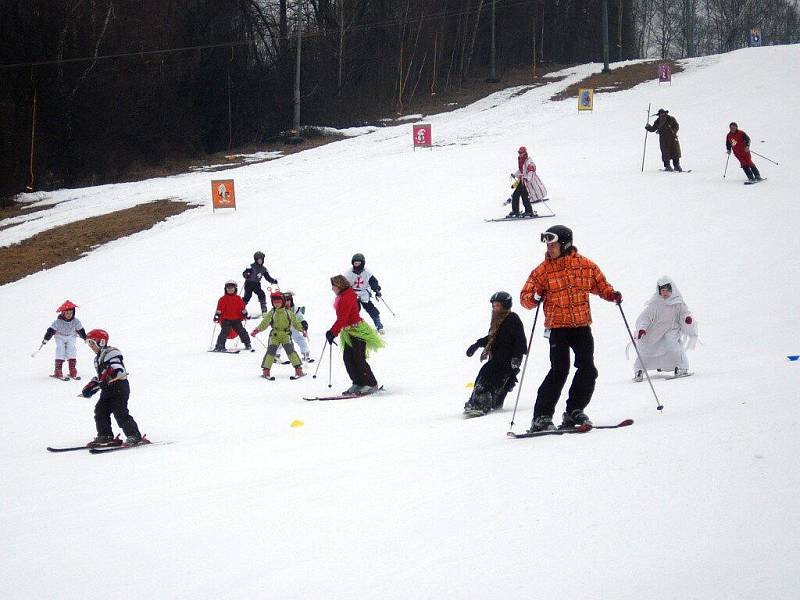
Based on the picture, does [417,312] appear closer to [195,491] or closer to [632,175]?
[195,491]

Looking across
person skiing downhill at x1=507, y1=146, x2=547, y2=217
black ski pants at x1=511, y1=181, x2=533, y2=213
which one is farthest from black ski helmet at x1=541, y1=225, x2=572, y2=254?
black ski pants at x1=511, y1=181, x2=533, y2=213

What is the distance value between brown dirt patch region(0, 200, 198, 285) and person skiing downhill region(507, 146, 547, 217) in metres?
11.8

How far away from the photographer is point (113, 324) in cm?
1831

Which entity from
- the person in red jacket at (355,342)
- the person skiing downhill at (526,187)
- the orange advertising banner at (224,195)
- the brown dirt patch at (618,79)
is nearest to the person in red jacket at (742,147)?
the person skiing downhill at (526,187)

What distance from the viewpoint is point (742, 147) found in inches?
912

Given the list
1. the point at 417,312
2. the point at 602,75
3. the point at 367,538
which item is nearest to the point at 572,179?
the point at 417,312

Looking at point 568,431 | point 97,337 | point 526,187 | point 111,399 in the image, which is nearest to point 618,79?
point 526,187

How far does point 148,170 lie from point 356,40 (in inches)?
815

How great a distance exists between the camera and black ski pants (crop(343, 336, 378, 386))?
11.9 m

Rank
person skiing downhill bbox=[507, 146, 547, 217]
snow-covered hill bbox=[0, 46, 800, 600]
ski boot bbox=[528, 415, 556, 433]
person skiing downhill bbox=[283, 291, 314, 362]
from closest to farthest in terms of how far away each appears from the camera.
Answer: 1. snow-covered hill bbox=[0, 46, 800, 600]
2. ski boot bbox=[528, 415, 556, 433]
3. person skiing downhill bbox=[283, 291, 314, 362]
4. person skiing downhill bbox=[507, 146, 547, 217]

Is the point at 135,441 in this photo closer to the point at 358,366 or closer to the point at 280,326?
the point at 358,366

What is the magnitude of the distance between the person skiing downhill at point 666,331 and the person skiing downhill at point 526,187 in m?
11.0

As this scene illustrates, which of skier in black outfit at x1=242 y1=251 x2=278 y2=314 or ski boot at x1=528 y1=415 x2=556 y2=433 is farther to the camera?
skier in black outfit at x1=242 y1=251 x2=278 y2=314

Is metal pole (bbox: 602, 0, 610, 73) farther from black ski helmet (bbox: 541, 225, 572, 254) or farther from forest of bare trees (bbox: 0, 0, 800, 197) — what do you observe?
black ski helmet (bbox: 541, 225, 572, 254)
